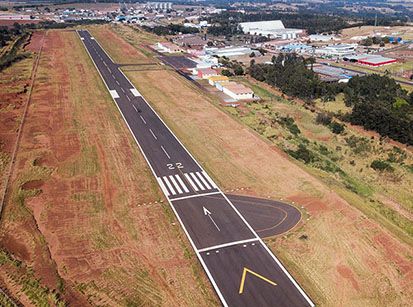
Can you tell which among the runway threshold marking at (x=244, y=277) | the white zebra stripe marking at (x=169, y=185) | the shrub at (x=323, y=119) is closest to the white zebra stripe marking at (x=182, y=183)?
the white zebra stripe marking at (x=169, y=185)

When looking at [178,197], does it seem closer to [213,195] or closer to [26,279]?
[213,195]

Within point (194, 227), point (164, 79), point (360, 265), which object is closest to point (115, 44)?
point (164, 79)

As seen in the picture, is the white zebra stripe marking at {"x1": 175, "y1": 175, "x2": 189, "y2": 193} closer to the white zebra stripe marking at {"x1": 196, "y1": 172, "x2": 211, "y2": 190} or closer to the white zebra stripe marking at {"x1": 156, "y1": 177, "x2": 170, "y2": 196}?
the white zebra stripe marking at {"x1": 156, "y1": 177, "x2": 170, "y2": 196}

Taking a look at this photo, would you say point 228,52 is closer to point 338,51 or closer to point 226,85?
point 338,51

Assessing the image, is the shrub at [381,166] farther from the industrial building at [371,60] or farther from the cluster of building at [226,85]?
the industrial building at [371,60]

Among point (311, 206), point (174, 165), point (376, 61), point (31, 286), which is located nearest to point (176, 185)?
point (174, 165)
